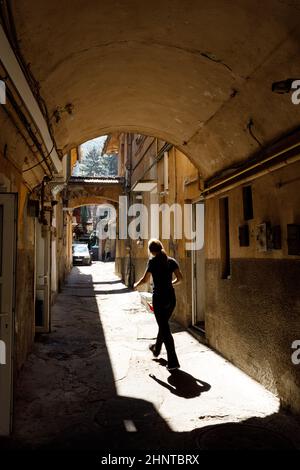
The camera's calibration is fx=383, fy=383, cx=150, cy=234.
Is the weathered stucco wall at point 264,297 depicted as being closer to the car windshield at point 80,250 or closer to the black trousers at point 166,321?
the black trousers at point 166,321

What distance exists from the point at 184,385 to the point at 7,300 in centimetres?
249

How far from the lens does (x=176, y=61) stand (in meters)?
4.30

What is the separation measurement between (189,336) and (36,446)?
454 centimetres

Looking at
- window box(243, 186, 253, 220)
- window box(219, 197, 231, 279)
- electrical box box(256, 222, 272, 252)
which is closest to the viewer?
electrical box box(256, 222, 272, 252)

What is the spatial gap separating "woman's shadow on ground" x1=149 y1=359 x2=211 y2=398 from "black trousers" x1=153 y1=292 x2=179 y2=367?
8.3 inches

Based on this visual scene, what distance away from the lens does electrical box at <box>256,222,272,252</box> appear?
4395mm

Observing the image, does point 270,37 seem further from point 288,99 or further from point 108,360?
point 108,360

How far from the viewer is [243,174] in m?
5.07

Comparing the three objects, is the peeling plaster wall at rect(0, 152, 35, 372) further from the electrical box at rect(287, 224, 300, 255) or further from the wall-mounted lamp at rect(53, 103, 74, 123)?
the electrical box at rect(287, 224, 300, 255)

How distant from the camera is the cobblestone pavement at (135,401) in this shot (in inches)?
133

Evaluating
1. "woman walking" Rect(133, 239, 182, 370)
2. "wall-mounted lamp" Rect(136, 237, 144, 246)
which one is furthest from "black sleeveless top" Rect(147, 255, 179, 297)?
"wall-mounted lamp" Rect(136, 237, 144, 246)

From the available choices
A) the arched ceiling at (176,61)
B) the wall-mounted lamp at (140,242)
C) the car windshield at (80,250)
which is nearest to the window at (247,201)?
the arched ceiling at (176,61)

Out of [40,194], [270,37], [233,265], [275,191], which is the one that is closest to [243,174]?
[275,191]

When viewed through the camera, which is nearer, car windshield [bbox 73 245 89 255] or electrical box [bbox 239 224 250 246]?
electrical box [bbox 239 224 250 246]
